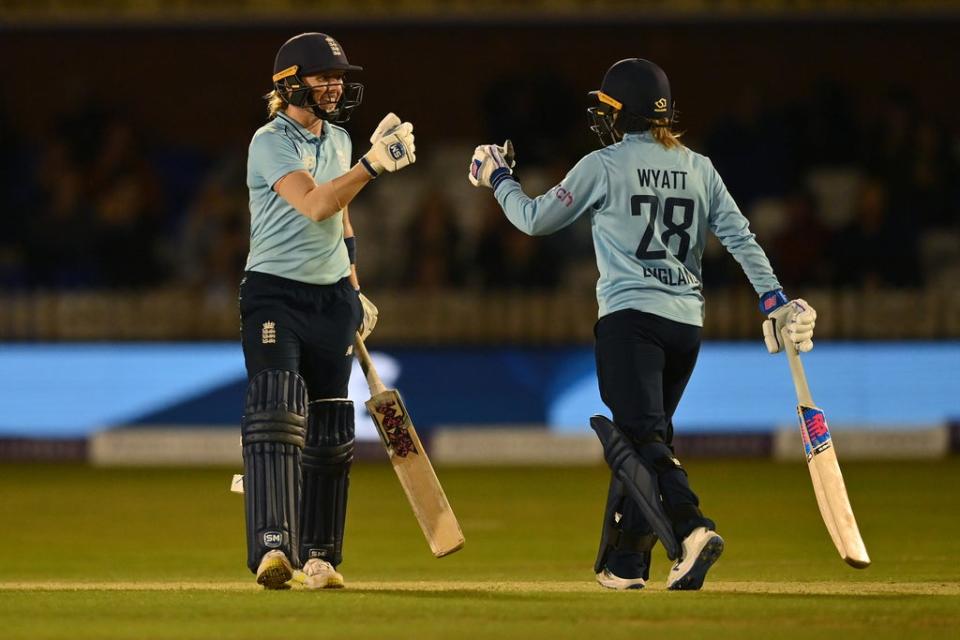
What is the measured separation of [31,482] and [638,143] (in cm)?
757

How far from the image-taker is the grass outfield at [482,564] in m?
5.79

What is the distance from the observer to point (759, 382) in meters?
14.4

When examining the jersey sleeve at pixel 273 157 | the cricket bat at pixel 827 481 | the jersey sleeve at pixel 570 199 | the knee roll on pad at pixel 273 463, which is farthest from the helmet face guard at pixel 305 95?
the cricket bat at pixel 827 481

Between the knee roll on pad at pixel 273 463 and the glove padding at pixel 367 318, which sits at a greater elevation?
the glove padding at pixel 367 318

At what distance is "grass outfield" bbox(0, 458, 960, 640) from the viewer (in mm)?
5789

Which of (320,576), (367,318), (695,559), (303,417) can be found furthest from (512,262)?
(695,559)

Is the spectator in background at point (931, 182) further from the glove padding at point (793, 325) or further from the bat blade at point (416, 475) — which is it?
the bat blade at point (416, 475)

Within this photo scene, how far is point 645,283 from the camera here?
6688 mm

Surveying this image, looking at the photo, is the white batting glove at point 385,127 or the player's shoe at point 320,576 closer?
the white batting glove at point 385,127

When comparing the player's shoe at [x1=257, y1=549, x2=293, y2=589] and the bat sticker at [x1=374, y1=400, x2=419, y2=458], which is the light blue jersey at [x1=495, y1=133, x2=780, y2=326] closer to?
the bat sticker at [x1=374, y1=400, x2=419, y2=458]

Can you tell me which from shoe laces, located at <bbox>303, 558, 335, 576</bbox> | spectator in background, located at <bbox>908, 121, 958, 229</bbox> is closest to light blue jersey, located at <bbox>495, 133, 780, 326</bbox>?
shoe laces, located at <bbox>303, 558, 335, 576</bbox>

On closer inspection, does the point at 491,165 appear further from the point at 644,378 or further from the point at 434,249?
the point at 434,249

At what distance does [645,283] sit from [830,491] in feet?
3.23

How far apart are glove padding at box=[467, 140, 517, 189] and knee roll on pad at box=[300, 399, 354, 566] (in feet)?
3.15
